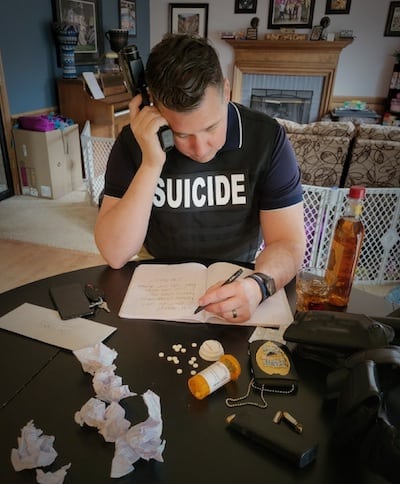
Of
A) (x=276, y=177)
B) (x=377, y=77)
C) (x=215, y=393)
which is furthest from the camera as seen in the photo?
(x=377, y=77)

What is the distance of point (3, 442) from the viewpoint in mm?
567

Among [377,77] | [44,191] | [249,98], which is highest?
[377,77]

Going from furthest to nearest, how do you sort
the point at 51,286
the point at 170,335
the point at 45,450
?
1. the point at 51,286
2. the point at 170,335
3. the point at 45,450

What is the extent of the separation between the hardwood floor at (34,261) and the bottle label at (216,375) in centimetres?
184

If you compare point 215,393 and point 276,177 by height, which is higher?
point 276,177

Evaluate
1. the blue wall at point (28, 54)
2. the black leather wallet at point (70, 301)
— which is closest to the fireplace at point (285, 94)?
the blue wall at point (28, 54)

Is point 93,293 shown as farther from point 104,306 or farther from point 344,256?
point 344,256

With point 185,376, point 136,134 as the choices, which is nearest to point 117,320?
point 185,376

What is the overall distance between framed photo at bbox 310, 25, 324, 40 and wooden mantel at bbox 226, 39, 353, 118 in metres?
0.11

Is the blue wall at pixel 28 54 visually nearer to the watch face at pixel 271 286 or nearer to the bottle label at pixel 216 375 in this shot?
the watch face at pixel 271 286

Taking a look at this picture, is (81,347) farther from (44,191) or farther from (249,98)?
(249,98)

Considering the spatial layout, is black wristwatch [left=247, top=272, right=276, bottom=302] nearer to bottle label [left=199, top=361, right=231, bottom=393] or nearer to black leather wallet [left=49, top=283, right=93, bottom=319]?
bottle label [left=199, top=361, right=231, bottom=393]

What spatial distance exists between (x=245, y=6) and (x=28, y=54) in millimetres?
2943

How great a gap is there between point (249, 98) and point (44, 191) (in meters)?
3.19
